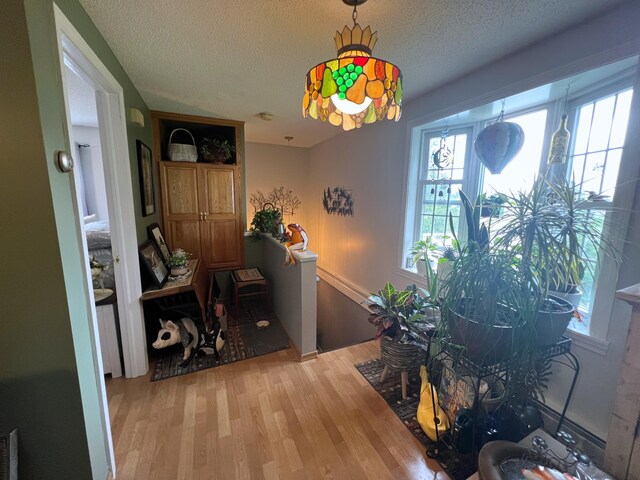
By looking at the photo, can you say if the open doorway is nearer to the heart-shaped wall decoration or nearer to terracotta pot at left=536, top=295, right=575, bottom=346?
terracotta pot at left=536, top=295, right=575, bottom=346

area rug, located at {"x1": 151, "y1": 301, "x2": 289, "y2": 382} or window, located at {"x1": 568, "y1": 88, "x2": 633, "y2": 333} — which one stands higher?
window, located at {"x1": 568, "y1": 88, "x2": 633, "y2": 333}

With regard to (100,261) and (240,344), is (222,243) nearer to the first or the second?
(100,261)

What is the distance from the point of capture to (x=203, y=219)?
320 cm

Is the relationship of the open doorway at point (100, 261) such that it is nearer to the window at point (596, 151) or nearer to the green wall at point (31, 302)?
the green wall at point (31, 302)

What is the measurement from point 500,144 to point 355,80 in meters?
1.15

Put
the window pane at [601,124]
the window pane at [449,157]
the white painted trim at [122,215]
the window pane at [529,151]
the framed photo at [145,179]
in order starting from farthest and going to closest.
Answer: the window pane at [449,157] < the framed photo at [145,179] < the window pane at [529,151] < the white painted trim at [122,215] < the window pane at [601,124]

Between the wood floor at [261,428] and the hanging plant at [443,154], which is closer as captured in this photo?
the wood floor at [261,428]

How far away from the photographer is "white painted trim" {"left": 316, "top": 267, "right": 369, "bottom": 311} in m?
3.29

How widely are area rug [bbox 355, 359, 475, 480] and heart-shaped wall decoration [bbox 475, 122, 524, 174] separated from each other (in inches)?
61.5

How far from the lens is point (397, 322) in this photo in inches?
69.6

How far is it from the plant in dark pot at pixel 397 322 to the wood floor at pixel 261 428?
0.32 m

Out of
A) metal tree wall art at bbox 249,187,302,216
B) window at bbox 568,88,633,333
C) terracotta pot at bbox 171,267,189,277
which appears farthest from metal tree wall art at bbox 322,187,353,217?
window at bbox 568,88,633,333

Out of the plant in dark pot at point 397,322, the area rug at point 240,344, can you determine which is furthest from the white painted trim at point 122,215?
the plant in dark pot at point 397,322

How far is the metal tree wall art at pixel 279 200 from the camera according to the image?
15.2ft
